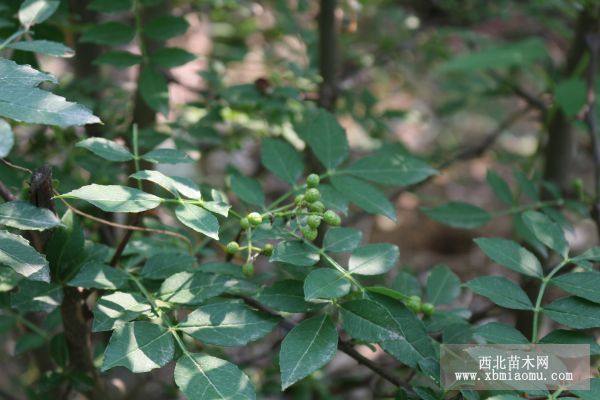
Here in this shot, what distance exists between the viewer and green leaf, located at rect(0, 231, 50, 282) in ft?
2.14

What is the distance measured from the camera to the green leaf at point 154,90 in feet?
3.61

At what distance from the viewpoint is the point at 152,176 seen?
68cm

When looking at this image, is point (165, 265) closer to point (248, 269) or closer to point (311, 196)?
point (248, 269)

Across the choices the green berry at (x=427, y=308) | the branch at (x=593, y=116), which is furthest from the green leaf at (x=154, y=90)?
the branch at (x=593, y=116)

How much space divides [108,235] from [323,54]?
648 millimetres

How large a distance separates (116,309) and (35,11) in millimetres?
453

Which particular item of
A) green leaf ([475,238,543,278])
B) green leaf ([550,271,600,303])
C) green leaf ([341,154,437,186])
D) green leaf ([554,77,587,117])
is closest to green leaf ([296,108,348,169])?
green leaf ([341,154,437,186])

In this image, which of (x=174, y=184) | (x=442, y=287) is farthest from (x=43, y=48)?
(x=442, y=287)

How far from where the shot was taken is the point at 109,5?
1052mm

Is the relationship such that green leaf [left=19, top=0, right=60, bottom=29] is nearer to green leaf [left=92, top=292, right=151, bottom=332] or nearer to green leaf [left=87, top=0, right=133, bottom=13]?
green leaf [left=87, top=0, right=133, bottom=13]

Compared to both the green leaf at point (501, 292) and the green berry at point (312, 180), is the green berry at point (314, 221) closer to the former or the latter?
the green berry at point (312, 180)

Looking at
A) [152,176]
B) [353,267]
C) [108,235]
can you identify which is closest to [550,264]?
[353,267]

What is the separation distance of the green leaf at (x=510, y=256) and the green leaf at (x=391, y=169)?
0.14 m

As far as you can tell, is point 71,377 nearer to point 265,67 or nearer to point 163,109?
point 163,109
